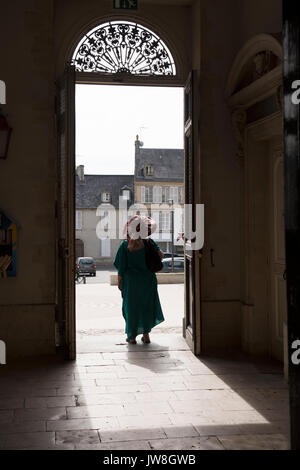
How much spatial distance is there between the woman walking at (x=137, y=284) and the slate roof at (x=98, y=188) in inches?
1377

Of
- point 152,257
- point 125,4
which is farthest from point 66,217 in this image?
point 125,4

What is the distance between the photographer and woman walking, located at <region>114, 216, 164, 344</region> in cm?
657

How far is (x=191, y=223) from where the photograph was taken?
6.14m

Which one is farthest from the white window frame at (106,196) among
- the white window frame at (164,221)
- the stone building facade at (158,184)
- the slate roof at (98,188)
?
the white window frame at (164,221)

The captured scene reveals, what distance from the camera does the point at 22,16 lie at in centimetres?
595

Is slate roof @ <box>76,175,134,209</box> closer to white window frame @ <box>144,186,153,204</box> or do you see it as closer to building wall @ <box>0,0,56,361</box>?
white window frame @ <box>144,186,153,204</box>

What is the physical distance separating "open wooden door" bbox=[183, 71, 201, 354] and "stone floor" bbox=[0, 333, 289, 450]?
34 cm

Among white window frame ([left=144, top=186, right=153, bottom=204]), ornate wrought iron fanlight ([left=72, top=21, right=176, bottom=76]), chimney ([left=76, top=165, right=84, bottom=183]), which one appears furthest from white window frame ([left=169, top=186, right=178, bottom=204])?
ornate wrought iron fanlight ([left=72, top=21, right=176, bottom=76])

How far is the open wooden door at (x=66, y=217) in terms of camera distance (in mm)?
5691

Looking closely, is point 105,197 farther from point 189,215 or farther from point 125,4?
point 189,215

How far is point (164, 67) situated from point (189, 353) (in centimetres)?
334

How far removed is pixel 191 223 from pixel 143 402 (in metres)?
2.32

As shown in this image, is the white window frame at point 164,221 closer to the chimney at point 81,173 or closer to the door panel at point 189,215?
the chimney at point 81,173
